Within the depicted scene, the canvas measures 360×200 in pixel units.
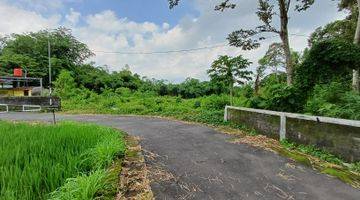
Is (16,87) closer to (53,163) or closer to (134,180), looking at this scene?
(53,163)

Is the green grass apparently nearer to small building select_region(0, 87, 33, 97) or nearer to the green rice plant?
the green rice plant

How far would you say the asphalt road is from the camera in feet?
11.0

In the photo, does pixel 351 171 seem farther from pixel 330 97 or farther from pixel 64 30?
pixel 64 30

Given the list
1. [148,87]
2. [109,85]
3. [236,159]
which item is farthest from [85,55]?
[236,159]

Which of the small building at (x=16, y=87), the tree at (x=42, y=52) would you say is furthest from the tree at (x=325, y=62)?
the tree at (x=42, y=52)

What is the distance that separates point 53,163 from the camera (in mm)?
3551

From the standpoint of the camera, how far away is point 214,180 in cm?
377

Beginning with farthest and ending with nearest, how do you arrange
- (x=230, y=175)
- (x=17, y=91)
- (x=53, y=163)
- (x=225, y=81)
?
(x=17, y=91) < (x=225, y=81) < (x=230, y=175) < (x=53, y=163)

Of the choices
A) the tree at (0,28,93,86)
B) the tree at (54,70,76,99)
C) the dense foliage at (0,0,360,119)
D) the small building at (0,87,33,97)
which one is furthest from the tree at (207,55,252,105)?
the tree at (0,28,93,86)

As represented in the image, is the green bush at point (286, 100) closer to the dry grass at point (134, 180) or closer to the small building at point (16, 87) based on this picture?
the dry grass at point (134, 180)

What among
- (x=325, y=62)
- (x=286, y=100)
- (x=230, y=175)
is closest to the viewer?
(x=230, y=175)

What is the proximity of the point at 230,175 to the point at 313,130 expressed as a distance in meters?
2.21

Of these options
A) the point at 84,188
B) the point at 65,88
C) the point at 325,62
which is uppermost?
the point at 325,62

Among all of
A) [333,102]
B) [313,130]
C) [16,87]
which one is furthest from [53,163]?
[16,87]
